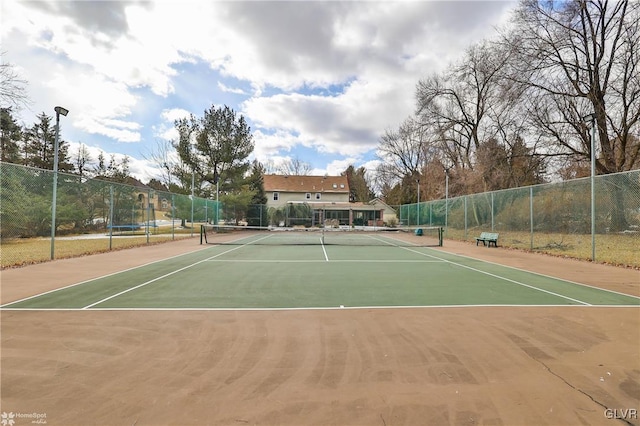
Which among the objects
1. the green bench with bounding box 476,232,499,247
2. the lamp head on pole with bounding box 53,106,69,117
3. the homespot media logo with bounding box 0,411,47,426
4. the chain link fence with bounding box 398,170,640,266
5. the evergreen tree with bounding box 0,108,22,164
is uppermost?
the evergreen tree with bounding box 0,108,22,164

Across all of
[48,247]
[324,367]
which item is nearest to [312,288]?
[324,367]

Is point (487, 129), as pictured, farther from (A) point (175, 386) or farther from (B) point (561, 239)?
(A) point (175, 386)

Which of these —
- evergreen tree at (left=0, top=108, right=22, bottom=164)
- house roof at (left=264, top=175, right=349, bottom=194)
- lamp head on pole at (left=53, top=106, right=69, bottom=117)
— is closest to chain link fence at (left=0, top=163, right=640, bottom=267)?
lamp head on pole at (left=53, top=106, right=69, bottom=117)

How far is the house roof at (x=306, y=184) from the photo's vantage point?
176 ft

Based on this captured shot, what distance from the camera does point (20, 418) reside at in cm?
272

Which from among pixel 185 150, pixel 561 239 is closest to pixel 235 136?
pixel 185 150

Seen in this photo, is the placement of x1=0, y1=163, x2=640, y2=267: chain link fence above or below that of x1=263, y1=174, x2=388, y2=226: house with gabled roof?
below

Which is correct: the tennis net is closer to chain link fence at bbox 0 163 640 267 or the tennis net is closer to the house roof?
chain link fence at bbox 0 163 640 267

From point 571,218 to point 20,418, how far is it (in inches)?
668

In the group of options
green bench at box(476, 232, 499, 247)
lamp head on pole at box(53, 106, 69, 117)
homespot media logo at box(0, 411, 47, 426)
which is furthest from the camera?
green bench at box(476, 232, 499, 247)

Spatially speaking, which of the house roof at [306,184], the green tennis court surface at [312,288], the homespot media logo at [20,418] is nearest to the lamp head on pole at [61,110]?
the green tennis court surface at [312,288]

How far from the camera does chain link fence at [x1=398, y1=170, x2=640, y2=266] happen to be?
11.4 metres

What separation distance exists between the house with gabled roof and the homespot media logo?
41.8 metres

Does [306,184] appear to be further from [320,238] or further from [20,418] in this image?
[20,418]
